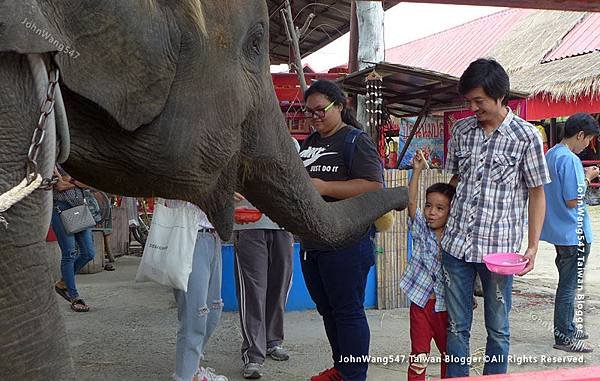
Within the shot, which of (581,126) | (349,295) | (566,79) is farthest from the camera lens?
(566,79)

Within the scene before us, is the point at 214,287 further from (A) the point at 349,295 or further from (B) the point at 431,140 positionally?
(B) the point at 431,140

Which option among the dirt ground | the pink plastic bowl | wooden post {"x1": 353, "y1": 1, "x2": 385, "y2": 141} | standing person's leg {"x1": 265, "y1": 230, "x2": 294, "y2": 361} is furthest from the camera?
wooden post {"x1": 353, "y1": 1, "x2": 385, "y2": 141}

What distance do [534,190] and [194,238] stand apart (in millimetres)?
1981

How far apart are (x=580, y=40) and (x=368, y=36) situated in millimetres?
12165

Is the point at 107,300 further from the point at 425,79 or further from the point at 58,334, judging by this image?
the point at 58,334

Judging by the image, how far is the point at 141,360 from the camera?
5.02 m

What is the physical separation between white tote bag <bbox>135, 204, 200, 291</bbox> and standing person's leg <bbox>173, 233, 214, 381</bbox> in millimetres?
183

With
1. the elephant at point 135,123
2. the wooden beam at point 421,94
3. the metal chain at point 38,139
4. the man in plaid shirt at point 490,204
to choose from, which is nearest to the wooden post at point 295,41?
the wooden beam at point 421,94

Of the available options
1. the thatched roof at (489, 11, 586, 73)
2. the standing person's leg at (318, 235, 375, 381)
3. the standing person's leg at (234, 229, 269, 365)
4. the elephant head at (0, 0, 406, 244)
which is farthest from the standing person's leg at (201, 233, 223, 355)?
the thatched roof at (489, 11, 586, 73)

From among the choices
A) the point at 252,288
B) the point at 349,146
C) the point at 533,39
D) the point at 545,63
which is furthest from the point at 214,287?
the point at 533,39

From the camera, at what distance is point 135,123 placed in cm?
166

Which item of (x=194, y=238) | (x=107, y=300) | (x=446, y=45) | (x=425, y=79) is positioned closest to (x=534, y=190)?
(x=194, y=238)

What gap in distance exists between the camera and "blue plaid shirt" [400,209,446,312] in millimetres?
4023

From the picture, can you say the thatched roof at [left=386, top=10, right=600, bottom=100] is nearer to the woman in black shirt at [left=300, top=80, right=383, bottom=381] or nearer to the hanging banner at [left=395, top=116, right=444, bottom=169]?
the hanging banner at [left=395, top=116, right=444, bottom=169]
